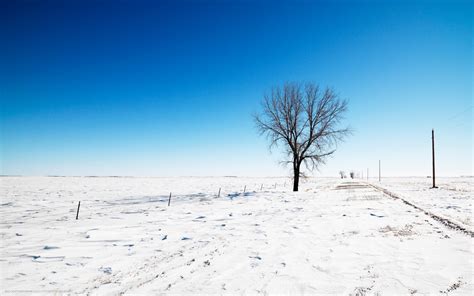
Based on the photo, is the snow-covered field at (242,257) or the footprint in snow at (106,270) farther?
the footprint in snow at (106,270)

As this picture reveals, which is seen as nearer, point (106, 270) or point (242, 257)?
point (106, 270)

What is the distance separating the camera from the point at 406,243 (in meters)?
6.93

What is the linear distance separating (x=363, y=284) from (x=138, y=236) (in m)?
6.98

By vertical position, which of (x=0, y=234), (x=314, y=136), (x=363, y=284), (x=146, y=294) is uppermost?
(x=314, y=136)

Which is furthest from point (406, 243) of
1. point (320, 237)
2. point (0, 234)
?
point (0, 234)

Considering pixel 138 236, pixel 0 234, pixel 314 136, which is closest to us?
pixel 138 236

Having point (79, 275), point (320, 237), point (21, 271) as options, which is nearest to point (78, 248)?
point (21, 271)

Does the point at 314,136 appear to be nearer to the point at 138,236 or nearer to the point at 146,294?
the point at 138,236

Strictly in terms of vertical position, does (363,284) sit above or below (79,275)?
above

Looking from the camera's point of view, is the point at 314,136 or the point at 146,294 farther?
the point at 314,136

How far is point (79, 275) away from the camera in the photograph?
5191 mm

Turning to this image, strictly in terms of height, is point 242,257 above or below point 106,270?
above

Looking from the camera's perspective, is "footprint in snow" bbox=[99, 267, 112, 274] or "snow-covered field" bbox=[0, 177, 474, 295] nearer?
"snow-covered field" bbox=[0, 177, 474, 295]

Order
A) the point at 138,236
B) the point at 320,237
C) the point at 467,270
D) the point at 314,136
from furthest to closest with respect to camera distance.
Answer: the point at 314,136 → the point at 138,236 → the point at 320,237 → the point at 467,270
